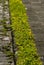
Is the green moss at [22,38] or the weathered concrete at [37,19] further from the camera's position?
the weathered concrete at [37,19]

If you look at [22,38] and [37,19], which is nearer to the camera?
[22,38]

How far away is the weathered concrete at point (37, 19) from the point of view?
22.1ft

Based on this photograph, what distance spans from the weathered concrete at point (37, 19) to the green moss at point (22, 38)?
0.27 metres

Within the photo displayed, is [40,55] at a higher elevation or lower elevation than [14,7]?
lower

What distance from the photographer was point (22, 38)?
624 cm

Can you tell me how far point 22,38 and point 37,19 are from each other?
6.11 feet

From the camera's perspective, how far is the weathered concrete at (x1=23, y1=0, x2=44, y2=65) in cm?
674

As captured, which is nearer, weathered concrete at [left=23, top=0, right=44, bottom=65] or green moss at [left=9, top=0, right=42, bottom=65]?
green moss at [left=9, top=0, right=42, bottom=65]

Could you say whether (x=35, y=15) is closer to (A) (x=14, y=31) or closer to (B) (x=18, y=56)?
(A) (x=14, y=31)

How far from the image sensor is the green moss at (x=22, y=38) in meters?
5.51

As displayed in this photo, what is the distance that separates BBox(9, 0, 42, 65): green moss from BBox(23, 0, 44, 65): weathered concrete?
0.27m

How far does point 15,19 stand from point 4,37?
670mm

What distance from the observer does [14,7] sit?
315 inches

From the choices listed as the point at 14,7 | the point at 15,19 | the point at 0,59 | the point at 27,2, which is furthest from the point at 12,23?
the point at 27,2
